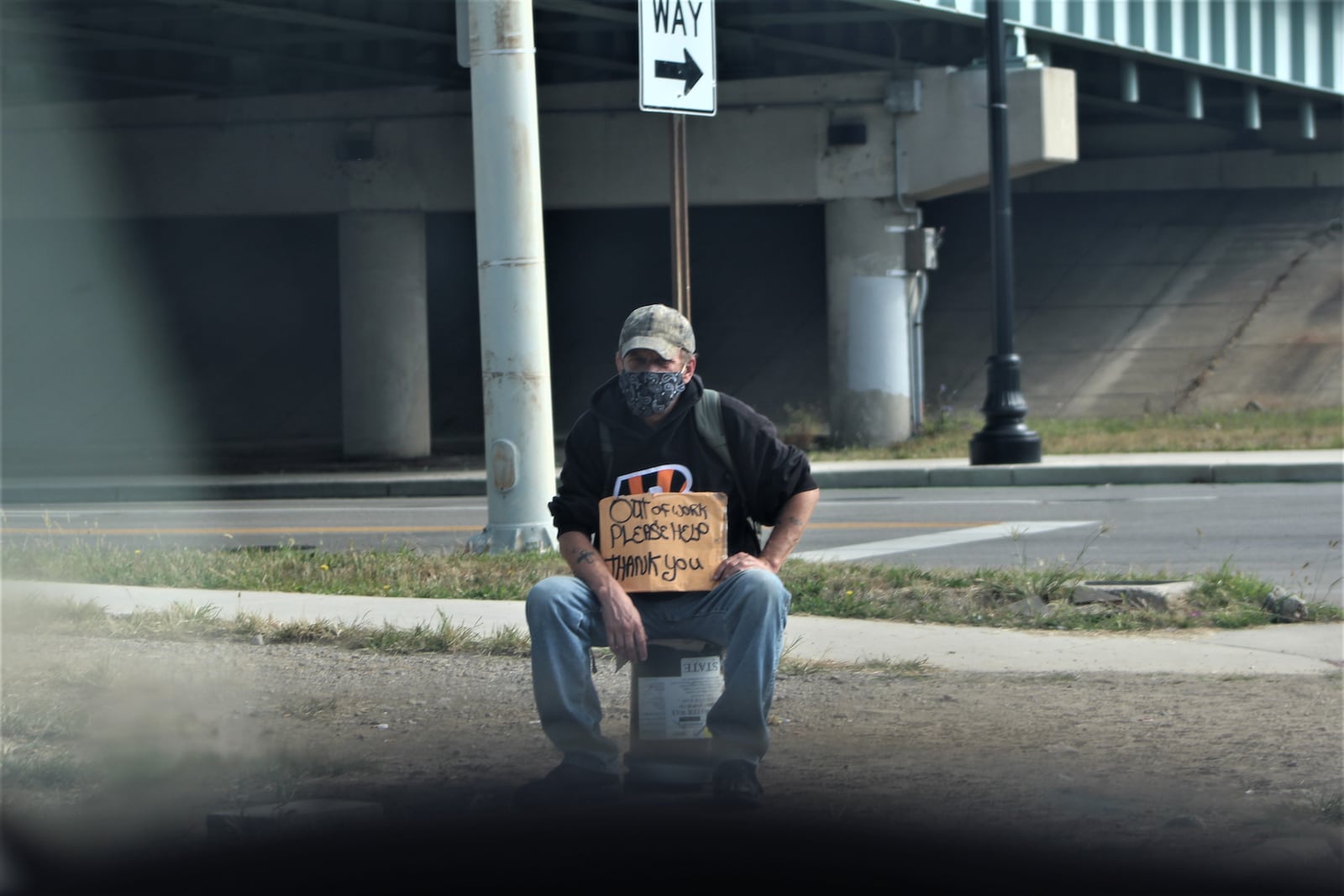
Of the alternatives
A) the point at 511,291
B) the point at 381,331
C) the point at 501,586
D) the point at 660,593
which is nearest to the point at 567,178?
the point at 381,331

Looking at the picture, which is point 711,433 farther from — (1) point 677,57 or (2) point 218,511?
(2) point 218,511

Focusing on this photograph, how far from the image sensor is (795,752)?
16.1 feet

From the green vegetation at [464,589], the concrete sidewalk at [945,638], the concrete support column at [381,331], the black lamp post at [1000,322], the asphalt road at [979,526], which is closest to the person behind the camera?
the concrete sidewalk at [945,638]

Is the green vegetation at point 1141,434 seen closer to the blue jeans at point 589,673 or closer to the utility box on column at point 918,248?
the utility box on column at point 918,248

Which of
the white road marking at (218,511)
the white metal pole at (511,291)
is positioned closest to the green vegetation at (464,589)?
the white metal pole at (511,291)

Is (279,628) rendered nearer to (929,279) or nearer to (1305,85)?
(1305,85)

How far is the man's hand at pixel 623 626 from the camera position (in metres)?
4.16

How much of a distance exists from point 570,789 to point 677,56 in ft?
14.6

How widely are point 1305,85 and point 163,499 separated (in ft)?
50.4

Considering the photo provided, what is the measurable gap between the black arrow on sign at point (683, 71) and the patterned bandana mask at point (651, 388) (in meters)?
3.48

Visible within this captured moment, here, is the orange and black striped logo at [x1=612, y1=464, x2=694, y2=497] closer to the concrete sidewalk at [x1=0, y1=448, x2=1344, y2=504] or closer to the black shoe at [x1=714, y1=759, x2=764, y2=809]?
the black shoe at [x1=714, y1=759, x2=764, y2=809]

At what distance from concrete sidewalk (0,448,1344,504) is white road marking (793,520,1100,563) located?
3.58 m

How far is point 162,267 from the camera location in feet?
89.6

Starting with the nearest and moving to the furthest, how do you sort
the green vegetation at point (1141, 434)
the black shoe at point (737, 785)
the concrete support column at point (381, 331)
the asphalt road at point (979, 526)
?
the black shoe at point (737, 785)
the asphalt road at point (979, 526)
the green vegetation at point (1141, 434)
the concrete support column at point (381, 331)
